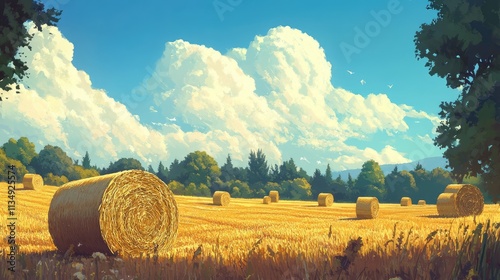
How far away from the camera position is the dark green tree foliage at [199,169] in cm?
10600

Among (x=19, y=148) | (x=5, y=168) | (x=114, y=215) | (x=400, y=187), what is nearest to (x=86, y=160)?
(x=19, y=148)

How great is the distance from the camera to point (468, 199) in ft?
124

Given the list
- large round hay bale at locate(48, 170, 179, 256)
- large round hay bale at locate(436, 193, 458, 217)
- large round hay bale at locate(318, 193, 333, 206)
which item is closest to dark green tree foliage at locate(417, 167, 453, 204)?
large round hay bale at locate(318, 193, 333, 206)

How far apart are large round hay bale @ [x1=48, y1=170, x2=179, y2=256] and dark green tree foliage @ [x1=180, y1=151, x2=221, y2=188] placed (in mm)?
87874

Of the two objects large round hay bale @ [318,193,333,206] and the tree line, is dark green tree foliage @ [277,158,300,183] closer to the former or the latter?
the tree line

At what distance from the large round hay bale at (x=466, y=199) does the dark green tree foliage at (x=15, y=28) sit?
3174 cm

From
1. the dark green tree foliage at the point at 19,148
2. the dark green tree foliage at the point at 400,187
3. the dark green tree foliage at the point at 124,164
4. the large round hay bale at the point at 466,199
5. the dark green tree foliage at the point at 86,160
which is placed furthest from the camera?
the dark green tree foliage at the point at 86,160

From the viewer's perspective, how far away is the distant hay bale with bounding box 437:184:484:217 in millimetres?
37188

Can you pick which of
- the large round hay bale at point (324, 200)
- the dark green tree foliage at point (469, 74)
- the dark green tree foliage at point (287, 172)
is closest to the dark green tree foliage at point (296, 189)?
the dark green tree foliage at point (287, 172)

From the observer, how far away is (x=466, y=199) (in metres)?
37.8

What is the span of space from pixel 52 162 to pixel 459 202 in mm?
80809

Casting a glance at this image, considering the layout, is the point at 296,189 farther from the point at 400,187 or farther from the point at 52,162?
the point at 52,162

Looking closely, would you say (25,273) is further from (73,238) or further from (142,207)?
(142,207)

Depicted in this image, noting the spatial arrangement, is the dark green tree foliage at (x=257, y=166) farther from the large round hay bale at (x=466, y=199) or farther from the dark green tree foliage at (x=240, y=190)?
the large round hay bale at (x=466, y=199)
